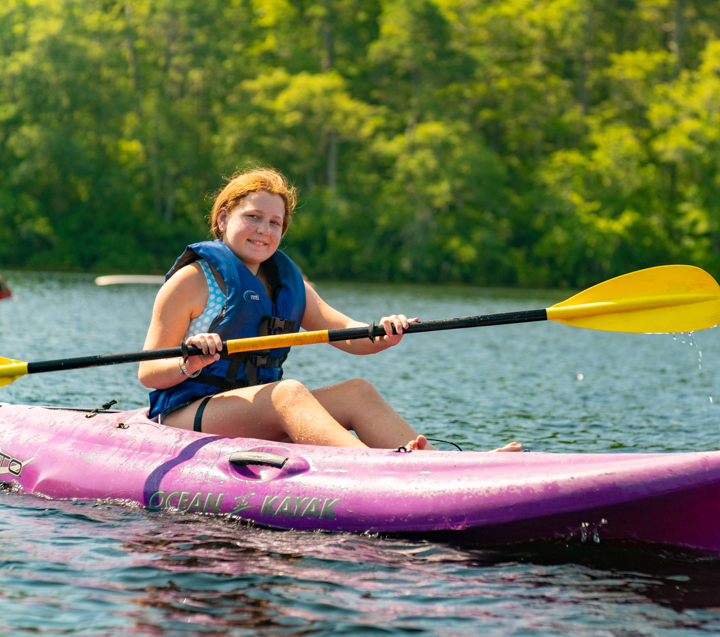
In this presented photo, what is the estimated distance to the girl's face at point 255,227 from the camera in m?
3.96

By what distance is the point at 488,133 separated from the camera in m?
36.2

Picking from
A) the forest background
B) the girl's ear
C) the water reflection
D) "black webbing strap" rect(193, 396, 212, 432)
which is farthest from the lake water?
the forest background

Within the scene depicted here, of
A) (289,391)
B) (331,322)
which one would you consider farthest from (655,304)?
(289,391)


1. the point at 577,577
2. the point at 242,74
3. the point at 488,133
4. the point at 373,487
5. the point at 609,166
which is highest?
the point at 242,74

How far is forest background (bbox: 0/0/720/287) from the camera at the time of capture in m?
31.3

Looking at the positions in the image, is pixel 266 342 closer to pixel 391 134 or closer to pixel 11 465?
pixel 11 465

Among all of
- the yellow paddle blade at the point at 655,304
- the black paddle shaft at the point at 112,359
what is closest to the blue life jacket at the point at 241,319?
the black paddle shaft at the point at 112,359

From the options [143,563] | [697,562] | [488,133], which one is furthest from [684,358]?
[488,133]

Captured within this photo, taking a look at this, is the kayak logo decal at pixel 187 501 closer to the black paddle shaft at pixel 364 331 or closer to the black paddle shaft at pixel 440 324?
the black paddle shaft at pixel 364 331

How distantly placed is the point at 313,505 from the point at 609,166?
2947 centimetres

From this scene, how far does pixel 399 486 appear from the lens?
3473 mm

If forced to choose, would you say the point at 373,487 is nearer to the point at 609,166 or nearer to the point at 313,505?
the point at 313,505

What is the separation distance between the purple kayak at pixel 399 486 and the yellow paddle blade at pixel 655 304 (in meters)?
0.92

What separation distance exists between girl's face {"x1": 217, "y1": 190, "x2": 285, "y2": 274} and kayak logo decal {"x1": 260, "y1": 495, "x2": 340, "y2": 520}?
3.41 ft
